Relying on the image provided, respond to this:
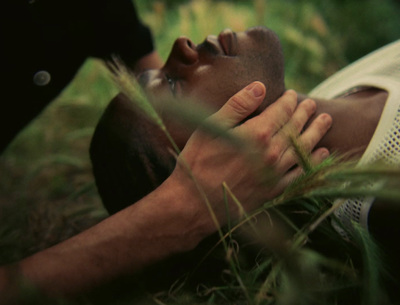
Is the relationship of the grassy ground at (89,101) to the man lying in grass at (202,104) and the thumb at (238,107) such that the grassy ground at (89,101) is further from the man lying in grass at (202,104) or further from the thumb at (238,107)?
the thumb at (238,107)

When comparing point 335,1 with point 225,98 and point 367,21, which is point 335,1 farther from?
point 225,98

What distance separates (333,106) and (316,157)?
31 cm

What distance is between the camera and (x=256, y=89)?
4.49ft

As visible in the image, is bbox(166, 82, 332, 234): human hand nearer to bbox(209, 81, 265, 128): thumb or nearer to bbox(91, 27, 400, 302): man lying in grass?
bbox(209, 81, 265, 128): thumb

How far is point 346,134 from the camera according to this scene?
152cm

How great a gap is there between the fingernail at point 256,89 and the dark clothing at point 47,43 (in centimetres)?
107

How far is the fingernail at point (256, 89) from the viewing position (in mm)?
1360

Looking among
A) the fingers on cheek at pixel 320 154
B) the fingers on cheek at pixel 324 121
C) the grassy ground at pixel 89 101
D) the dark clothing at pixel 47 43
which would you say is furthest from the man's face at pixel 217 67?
the grassy ground at pixel 89 101

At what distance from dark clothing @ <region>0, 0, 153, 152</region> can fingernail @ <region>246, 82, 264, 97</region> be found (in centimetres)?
107

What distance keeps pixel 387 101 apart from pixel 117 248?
108 centimetres

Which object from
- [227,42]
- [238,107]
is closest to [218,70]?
[227,42]

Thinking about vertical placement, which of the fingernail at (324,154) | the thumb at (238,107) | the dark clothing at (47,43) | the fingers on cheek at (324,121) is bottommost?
the fingernail at (324,154)

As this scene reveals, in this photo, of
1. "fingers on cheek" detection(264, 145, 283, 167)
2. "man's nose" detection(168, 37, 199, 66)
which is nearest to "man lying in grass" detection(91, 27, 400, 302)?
"man's nose" detection(168, 37, 199, 66)

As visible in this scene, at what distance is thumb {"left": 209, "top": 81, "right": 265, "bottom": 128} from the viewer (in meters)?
1.32
